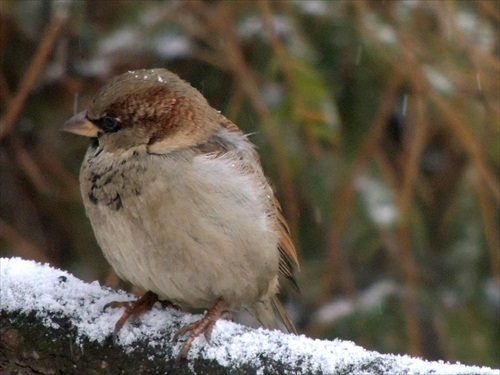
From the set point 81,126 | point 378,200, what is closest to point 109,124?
point 81,126

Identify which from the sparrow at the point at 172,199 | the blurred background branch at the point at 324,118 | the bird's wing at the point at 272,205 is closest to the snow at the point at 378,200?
the blurred background branch at the point at 324,118

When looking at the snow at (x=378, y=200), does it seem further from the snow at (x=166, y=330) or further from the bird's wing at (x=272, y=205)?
the snow at (x=166, y=330)

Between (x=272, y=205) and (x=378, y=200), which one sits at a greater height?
(x=272, y=205)

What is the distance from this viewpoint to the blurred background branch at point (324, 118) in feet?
11.0

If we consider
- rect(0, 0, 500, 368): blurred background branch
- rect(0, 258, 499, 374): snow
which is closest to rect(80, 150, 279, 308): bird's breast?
rect(0, 258, 499, 374): snow

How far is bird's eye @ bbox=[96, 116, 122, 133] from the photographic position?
8.87 ft

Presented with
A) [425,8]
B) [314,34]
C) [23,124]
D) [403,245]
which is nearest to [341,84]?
[314,34]

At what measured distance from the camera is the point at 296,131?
334cm

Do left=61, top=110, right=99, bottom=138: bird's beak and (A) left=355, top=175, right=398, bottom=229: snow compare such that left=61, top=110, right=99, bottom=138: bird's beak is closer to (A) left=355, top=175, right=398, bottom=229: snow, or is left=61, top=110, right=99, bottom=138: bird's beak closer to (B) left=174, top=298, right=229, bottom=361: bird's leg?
(B) left=174, top=298, right=229, bottom=361: bird's leg

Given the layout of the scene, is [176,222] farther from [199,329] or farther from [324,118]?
[324,118]

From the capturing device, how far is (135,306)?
8.43 feet

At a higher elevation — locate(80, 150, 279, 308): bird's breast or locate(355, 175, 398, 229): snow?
locate(80, 150, 279, 308): bird's breast

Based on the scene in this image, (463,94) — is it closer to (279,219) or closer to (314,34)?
(314,34)

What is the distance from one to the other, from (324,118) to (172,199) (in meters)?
0.74
